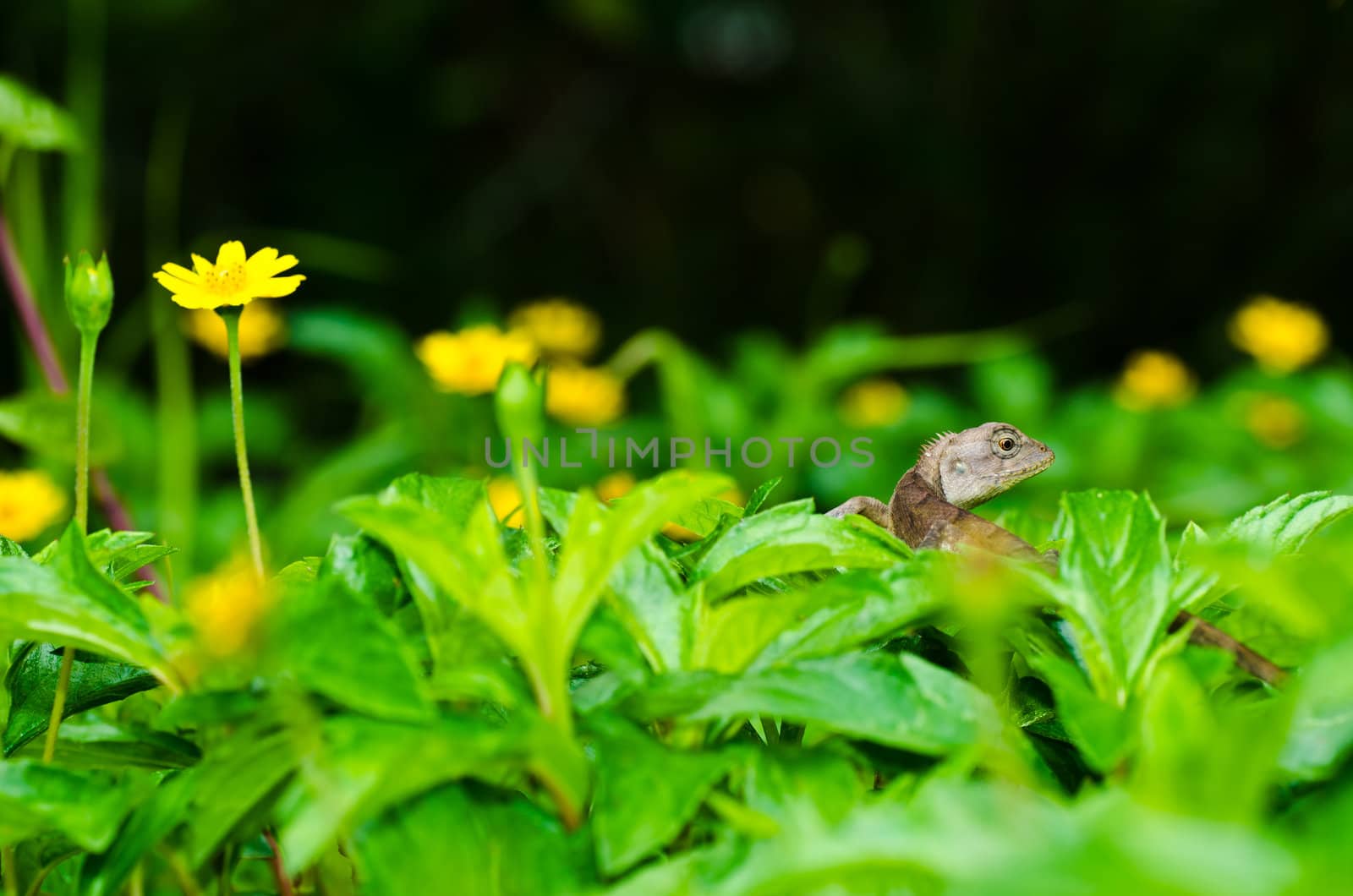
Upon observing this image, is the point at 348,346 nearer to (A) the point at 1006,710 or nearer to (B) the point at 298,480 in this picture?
(B) the point at 298,480

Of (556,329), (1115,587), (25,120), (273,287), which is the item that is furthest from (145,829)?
(556,329)

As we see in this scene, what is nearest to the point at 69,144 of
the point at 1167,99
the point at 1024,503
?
the point at 1024,503

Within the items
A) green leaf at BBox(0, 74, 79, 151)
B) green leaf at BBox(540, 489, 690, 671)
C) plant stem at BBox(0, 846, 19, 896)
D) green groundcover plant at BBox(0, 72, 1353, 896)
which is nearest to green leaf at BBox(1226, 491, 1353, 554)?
green groundcover plant at BBox(0, 72, 1353, 896)

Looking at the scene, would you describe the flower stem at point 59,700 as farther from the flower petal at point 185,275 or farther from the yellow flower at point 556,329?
the yellow flower at point 556,329

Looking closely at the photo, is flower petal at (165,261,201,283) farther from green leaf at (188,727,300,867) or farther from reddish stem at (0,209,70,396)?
reddish stem at (0,209,70,396)

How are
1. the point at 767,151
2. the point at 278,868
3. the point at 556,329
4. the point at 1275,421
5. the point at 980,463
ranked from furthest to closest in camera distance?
the point at 767,151 < the point at 556,329 < the point at 1275,421 < the point at 980,463 < the point at 278,868

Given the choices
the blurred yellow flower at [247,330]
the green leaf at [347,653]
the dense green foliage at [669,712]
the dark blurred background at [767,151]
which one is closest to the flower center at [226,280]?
the dense green foliage at [669,712]

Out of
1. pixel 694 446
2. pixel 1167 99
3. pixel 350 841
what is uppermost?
pixel 1167 99

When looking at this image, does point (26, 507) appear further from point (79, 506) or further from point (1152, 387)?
point (1152, 387)
